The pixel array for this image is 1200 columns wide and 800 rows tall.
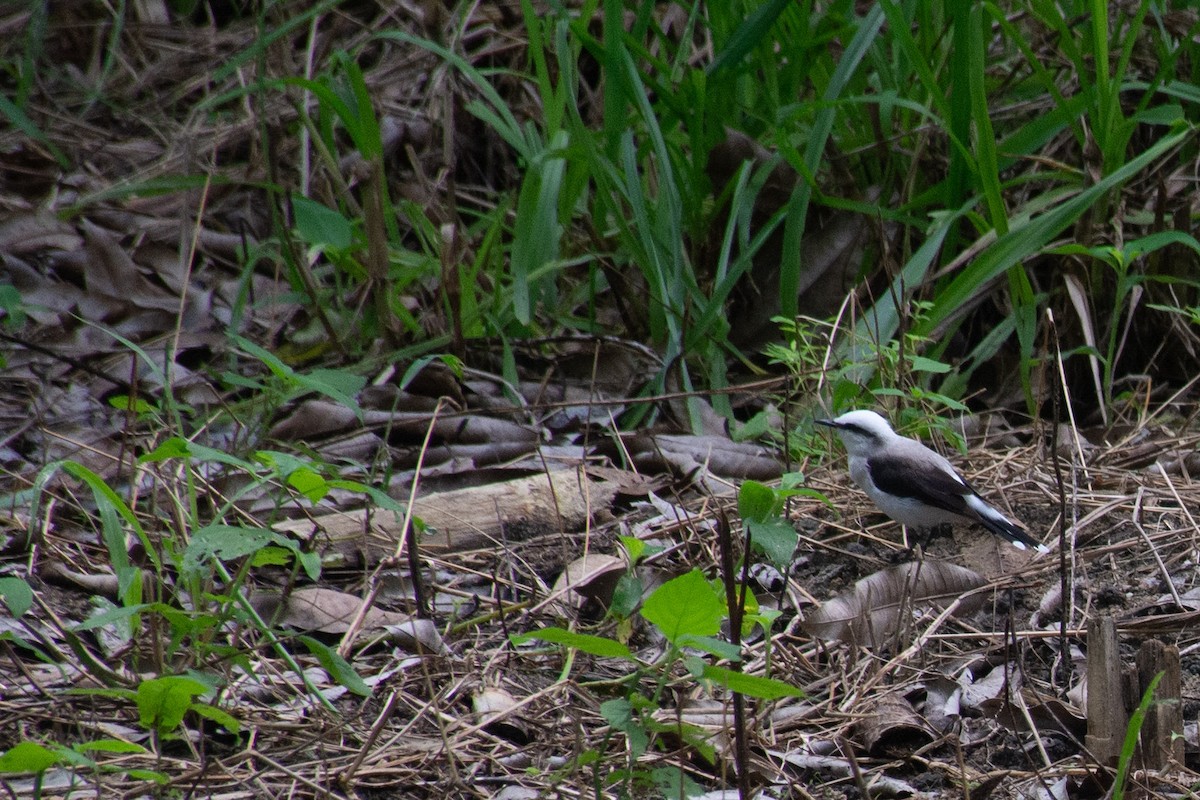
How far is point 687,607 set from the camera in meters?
2.11

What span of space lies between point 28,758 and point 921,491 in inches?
92.1

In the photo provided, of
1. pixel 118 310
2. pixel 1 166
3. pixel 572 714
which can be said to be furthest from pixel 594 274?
pixel 1 166

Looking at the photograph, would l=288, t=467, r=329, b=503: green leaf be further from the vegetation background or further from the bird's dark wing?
the bird's dark wing

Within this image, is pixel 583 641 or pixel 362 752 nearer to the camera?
pixel 583 641

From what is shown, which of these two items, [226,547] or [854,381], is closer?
[226,547]

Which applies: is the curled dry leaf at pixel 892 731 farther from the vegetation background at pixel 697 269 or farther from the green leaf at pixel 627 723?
the vegetation background at pixel 697 269

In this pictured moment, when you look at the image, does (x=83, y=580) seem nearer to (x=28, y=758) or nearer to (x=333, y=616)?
(x=333, y=616)

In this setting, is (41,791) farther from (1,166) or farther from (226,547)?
(1,166)

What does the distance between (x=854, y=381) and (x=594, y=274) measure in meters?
1.27

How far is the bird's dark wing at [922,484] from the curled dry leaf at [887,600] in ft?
0.71

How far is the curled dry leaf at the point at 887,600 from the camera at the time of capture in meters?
3.09

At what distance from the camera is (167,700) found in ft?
7.39

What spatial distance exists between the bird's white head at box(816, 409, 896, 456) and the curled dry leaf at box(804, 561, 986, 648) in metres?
0.47

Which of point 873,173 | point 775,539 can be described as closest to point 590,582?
point 775,539
